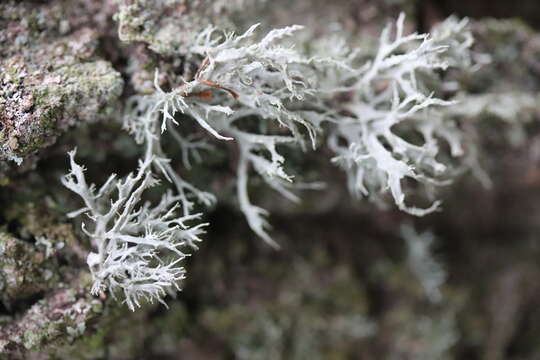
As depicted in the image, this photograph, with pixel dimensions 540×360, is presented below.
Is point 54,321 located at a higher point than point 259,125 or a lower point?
lower

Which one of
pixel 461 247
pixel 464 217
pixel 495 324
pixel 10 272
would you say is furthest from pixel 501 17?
pixel 10 272

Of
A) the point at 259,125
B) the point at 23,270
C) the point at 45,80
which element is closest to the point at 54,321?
the point at 23,270

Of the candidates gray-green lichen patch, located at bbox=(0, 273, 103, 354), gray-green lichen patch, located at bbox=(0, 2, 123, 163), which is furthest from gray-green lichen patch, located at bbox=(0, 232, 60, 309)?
gray-green lichen patch, located at bbox=(0, 2, 123, 163)

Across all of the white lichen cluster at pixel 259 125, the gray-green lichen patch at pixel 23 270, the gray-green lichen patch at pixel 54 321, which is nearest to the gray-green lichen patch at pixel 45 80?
the white lichen cluster at pixel 259 125

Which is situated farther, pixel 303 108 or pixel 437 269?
pixel 437 269

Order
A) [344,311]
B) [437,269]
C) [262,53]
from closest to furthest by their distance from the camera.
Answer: [262,53]
[344,311]
[437,269]

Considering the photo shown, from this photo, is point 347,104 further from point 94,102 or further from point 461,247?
point 461,247

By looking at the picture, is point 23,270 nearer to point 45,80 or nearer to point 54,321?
point 54,321

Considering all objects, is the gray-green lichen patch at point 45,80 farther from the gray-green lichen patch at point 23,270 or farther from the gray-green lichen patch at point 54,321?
the gray-green lichen patch at point 54,321
